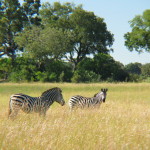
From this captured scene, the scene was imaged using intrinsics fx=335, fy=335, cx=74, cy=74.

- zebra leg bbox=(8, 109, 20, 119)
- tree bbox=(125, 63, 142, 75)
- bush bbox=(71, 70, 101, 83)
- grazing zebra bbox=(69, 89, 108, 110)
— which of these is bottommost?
zebra leg bbox=(8, 109, 20, 119)

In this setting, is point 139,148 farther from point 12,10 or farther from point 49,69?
point 12,10

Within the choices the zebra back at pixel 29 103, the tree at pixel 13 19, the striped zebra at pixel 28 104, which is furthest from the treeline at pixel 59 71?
the striped zebra at pixel 28 104

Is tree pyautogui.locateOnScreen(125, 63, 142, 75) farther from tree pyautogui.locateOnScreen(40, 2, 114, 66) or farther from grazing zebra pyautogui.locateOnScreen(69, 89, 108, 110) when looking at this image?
grazing zebra pyautogui.locateOnScreen(69, 89, 108, 110)

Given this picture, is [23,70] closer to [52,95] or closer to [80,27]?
[80,27]

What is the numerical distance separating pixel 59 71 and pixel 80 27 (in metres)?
10.1

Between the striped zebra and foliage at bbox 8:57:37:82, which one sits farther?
foliage at bbox 8:57:37:82

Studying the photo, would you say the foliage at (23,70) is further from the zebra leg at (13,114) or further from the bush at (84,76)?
the zebra leg at (13,114)

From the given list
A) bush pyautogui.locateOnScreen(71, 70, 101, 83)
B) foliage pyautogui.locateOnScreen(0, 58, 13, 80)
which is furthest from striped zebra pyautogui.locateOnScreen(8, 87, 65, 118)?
foliage pyautogui.locateOnScreen(0, 58, 13, 80)

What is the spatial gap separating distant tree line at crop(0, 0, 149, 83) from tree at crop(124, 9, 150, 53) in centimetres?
28

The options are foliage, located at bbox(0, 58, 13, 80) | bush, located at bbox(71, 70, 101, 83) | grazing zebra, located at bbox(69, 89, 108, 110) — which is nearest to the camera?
grazing zebra, located at bbox(69, 89, 108, 110)

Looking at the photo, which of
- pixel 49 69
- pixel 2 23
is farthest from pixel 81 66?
pixel 2 23

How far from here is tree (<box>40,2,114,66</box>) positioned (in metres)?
57.0

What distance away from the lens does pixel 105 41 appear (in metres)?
62.0

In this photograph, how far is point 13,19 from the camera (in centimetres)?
5672
